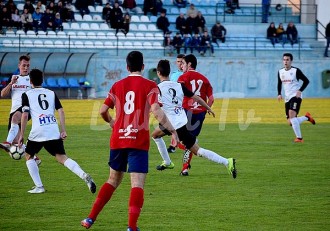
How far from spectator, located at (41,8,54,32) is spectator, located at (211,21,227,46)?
27.4ft

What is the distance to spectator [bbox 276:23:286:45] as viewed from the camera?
44.1 m

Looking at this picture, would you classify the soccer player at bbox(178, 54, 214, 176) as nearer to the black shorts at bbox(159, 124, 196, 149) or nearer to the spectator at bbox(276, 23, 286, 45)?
the black shorts at bbox(159, 124, 196, 149)

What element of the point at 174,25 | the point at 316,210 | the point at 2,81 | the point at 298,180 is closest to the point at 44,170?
the point at 298,180

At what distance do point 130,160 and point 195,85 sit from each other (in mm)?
6465

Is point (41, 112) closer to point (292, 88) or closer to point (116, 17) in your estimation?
point (292, 88)

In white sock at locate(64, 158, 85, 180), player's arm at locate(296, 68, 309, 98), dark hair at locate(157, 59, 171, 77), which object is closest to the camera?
white sock at locate(64, 158, 85, 180)

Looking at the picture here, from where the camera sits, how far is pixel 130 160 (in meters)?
8.95

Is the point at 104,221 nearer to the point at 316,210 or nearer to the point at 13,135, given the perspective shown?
the point at 316,210

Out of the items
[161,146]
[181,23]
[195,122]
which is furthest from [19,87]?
[181,23]

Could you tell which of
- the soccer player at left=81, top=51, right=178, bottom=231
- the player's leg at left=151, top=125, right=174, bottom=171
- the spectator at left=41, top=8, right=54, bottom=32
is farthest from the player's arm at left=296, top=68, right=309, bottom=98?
the spectator at left=41, top=8, right=54, bottom=32

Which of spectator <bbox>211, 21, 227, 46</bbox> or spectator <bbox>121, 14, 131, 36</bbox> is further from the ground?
spectator <bbox>121, 14, 131, 36</bbox>

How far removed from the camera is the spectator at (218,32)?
139 ft

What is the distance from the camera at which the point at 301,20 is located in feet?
159

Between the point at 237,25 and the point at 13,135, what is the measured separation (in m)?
29.5
